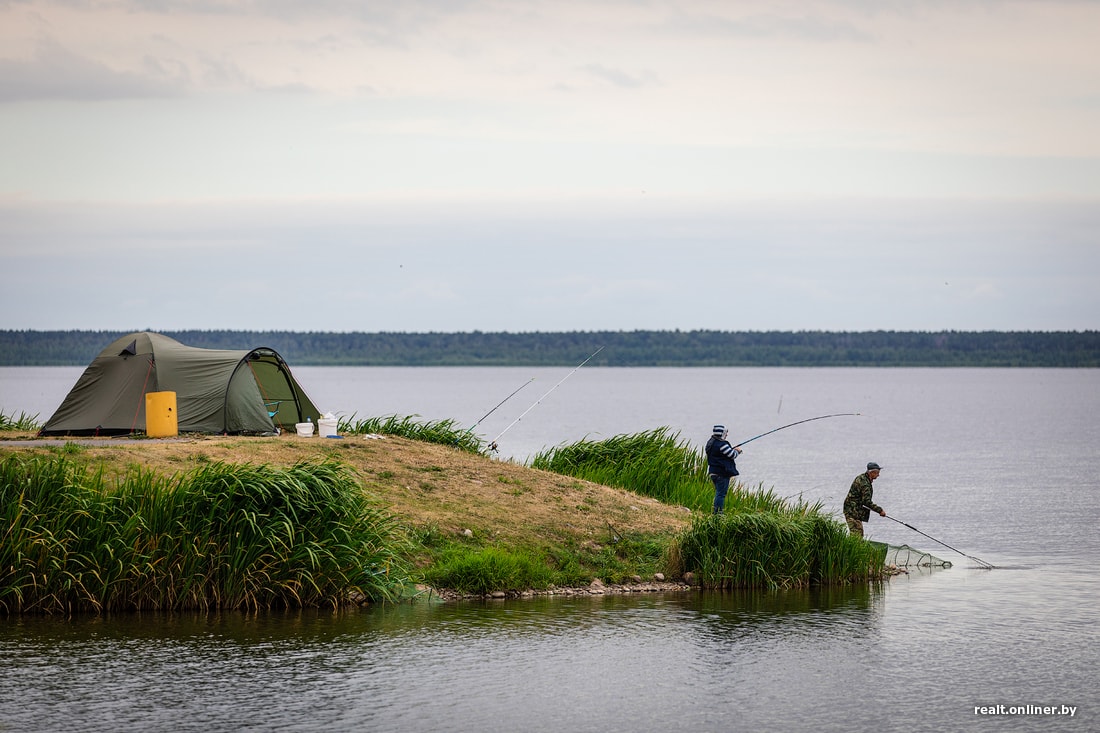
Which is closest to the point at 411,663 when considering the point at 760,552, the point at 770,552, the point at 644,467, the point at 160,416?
the point at 760,552

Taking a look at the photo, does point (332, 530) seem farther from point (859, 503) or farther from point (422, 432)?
point (859, 503)

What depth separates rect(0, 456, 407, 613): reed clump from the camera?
1652 centimetres

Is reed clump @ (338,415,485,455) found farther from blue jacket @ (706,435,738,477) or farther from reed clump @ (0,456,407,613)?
reed clump @ (0,456,407,613)

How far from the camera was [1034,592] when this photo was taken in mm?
20906

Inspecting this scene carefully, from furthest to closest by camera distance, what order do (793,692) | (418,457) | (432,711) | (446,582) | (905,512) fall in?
(905,512) → (418,457) → (446,582) → (793,692) → (432,711)

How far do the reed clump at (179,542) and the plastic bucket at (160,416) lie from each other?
5.57 m

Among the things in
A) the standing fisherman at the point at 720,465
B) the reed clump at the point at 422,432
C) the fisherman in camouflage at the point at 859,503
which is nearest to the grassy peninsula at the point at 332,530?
the standing fisherman at the point at 720,465

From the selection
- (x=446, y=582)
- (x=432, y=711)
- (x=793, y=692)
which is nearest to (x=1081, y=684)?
(x=793, y=692)

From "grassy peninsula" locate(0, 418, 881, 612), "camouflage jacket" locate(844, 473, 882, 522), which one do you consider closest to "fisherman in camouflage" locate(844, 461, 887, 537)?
"camouflage jacket" locate(844, 473, 882, 522)

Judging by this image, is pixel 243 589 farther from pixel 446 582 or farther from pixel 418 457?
pixel 418 457

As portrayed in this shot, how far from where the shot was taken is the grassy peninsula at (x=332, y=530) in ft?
54.7

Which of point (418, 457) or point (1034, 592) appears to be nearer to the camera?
point (1034, 592)

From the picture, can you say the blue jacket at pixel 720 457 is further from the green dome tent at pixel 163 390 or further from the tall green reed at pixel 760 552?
the green dome tent at pixel 163 390

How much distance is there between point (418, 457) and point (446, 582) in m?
5.13
